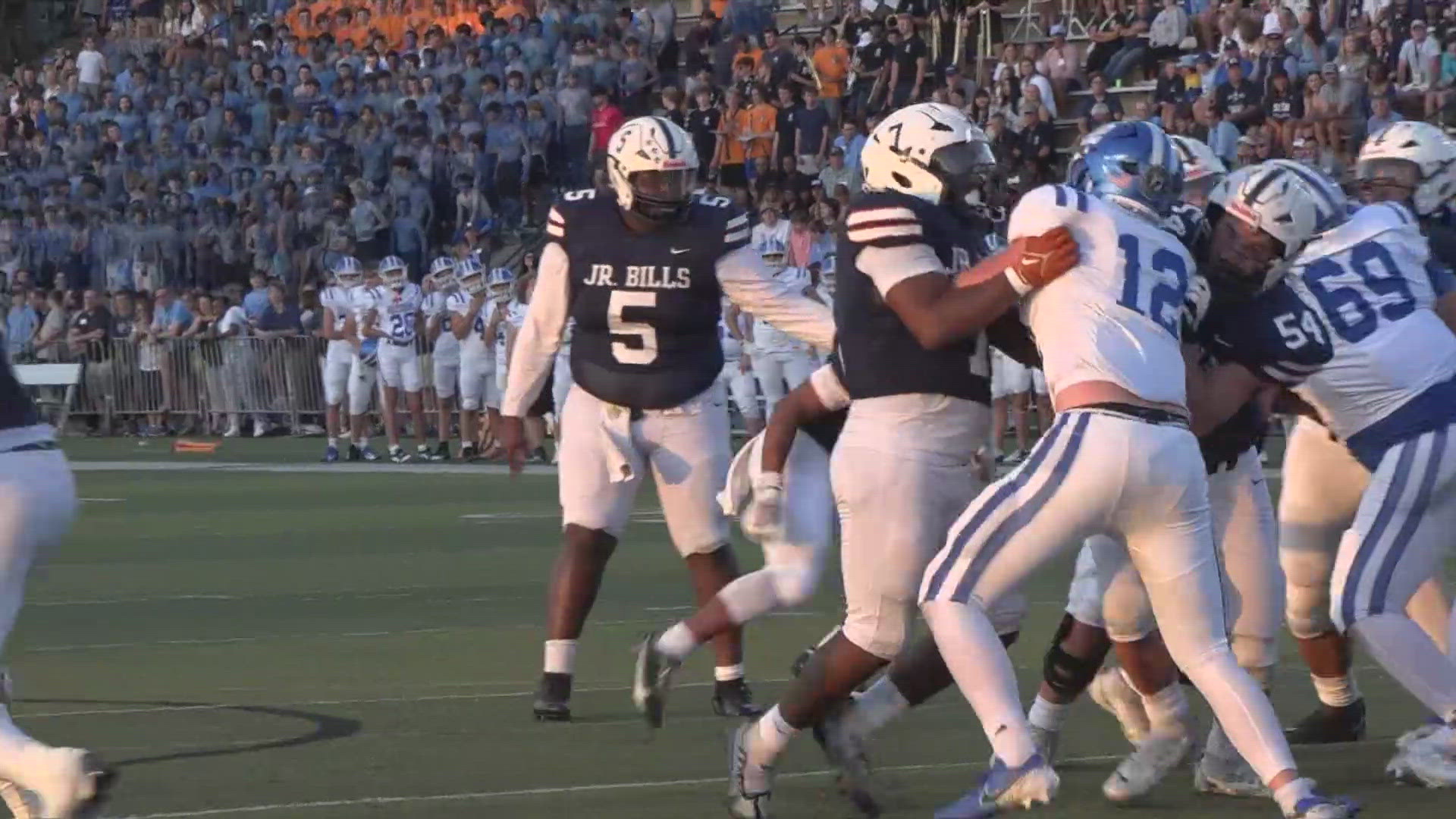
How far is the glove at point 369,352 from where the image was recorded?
78.5 ft

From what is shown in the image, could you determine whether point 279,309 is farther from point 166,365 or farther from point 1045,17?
point 1045,17

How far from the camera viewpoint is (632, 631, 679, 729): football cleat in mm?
7719

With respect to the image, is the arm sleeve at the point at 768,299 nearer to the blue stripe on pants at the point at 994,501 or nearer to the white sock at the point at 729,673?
the white sock at the point at 729,673

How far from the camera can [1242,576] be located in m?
7.02

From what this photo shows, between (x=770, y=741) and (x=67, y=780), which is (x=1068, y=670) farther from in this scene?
(x=67, y=780)

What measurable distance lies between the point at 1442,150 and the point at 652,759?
121 inches

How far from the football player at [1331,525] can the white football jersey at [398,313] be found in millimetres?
16498

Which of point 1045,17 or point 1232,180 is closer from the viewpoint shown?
point 1232,180

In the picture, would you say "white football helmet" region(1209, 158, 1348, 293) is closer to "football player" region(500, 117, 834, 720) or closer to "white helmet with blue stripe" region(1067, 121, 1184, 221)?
"white helmet with blue stripe" region(1067, 121, 1184, 221)

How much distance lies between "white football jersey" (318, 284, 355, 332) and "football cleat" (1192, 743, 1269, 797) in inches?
701

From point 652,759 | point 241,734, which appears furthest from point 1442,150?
point 241,734

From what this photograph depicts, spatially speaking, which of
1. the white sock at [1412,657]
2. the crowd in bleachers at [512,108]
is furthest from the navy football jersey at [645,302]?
the crowd in bleachers at [512,108]

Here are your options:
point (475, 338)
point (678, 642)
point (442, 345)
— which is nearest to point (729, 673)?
point (678, 642)

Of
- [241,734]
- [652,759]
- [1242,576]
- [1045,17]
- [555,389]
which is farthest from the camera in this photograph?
[1045,17]
